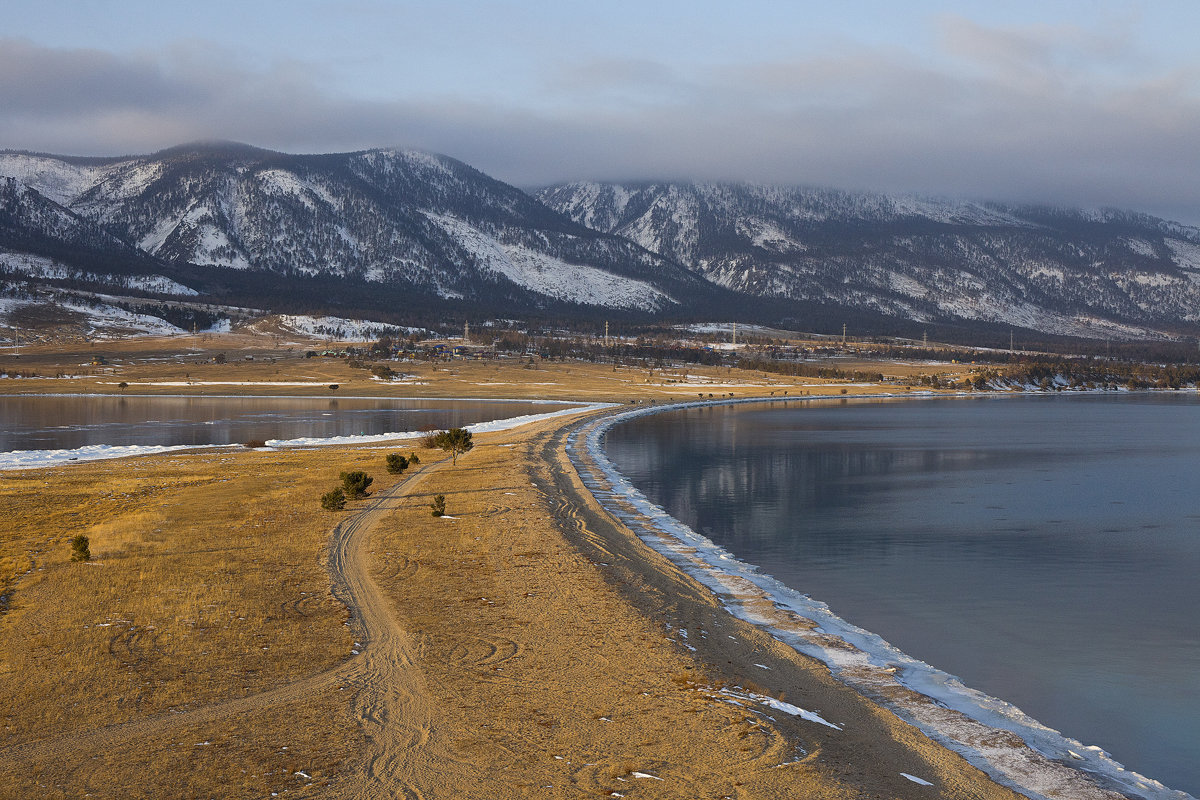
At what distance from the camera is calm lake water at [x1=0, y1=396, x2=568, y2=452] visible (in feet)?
216

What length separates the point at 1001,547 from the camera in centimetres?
2902

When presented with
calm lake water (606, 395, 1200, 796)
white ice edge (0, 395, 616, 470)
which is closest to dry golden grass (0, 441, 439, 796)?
calm lake water (606, 395, 1200, 796)

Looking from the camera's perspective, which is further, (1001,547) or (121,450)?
(121,450)

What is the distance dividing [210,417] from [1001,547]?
72549 mm

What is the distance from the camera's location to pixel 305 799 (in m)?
9.81

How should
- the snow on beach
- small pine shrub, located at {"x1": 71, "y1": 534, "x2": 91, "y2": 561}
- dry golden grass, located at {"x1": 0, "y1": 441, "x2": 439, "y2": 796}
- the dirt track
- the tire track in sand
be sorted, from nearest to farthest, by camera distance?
the tire track in sand → the dirt track → dry golden grass, located at {"x1": 0, "y1": 441, "x2": 439, "y2": 796} → small pine shrub, located at {"x1": 71, "y1": 534, "x2": 91, "y2": 561} → the snow on beach

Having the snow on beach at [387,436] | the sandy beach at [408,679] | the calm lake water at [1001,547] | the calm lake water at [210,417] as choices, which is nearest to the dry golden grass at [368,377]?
the calm lake water at [210,417]

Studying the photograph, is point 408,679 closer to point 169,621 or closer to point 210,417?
point 169,621

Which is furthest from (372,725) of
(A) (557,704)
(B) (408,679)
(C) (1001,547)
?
(C) (1001,547)

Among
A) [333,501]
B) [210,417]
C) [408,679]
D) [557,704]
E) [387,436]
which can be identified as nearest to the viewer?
[557,704]

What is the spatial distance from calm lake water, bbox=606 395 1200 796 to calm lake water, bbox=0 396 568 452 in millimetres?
22914

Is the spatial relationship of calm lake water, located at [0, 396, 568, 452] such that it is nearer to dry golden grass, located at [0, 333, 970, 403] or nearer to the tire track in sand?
dry golden grass, located at [0, 333, 970, 403]

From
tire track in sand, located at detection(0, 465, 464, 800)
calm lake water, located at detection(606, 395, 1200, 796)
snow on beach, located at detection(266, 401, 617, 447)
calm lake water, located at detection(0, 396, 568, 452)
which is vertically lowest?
calm lake water, located at detection(0, 396, 568, 452)

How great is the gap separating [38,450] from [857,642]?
5367 cm
